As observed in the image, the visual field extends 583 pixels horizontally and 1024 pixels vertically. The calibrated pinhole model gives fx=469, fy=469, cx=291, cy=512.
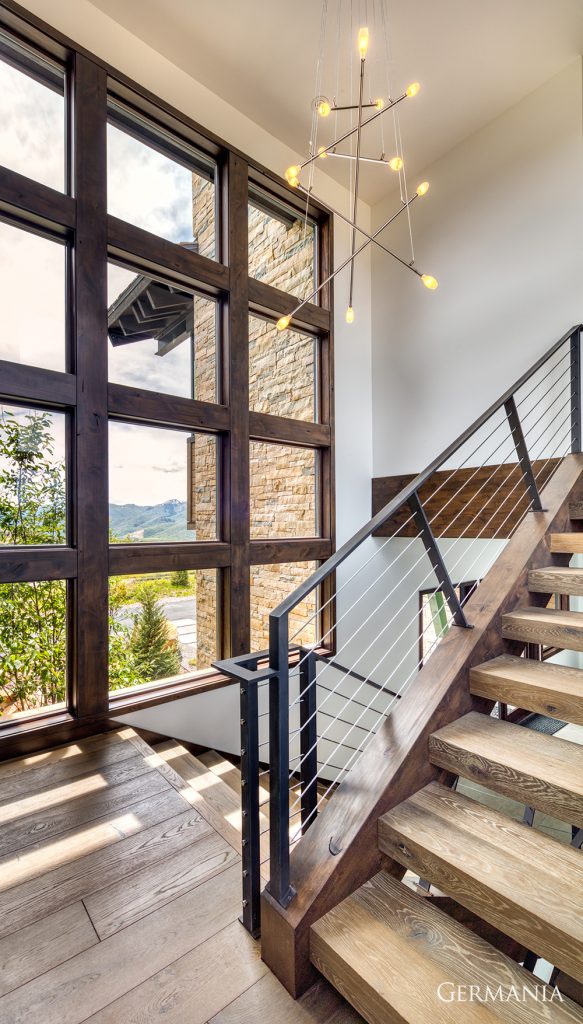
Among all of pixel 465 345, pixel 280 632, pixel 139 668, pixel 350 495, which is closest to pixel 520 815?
pixel 350 495

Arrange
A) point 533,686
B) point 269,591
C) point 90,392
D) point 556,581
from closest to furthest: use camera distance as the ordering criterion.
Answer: point 533,686
point 556,581
point 90,392
point 269,591

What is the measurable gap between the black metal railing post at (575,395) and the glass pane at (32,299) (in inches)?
120

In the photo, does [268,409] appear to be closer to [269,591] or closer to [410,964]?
[269,591]

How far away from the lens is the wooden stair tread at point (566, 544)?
2.30 meters

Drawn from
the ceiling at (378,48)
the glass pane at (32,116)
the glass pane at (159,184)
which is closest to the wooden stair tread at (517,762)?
the glass pane at (32,116)

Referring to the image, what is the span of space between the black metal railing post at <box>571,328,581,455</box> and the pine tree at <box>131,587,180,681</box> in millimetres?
2776

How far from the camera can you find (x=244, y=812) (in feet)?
4.55

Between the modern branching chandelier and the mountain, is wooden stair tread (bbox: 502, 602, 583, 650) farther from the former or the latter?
the mountain

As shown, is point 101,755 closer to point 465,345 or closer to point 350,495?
point 350,495

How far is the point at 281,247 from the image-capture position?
385 centimetres

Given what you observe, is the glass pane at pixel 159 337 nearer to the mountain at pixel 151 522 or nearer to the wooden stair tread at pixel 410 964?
the mountain at pixel 151 522

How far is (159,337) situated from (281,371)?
3.69ft

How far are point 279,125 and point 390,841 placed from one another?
4.49 m

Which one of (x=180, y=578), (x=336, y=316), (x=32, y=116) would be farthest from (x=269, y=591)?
(x=32, y=116)
